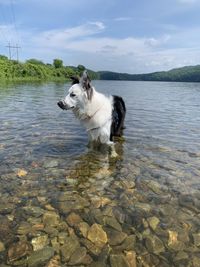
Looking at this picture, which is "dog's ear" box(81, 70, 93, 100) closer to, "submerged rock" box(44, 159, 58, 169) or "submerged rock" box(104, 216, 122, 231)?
"submerged rock" box(44, 159, 58, 169)

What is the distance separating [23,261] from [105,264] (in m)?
1.13

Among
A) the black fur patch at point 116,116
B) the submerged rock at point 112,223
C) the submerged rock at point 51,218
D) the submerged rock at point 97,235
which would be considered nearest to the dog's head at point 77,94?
the black fur patch at point 116,116

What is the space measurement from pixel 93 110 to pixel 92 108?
81mm

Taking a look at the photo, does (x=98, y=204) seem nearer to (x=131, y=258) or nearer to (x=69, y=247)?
(x=69, y=247)

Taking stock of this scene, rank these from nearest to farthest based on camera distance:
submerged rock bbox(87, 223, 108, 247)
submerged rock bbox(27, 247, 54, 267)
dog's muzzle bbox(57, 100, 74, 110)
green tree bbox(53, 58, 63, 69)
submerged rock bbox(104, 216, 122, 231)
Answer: submerged rock bbox(27, 247, 54, 267), submerged rock bbox(87, 223, 108, 247), submerged rock bbox(104, 216, 122, 231), dog's muzzle bbox(57, 100, 74, 110), green tree bbox(53, 58, 63, 69)

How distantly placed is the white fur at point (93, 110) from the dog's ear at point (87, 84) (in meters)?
0.08

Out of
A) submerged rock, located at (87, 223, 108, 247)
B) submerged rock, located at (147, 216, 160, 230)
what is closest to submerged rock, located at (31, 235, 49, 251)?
submerged rock, located at (87, 223, 108, 247)

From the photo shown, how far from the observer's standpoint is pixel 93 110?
7.91 m

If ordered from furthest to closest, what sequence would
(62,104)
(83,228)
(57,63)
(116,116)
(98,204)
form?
(57,63) → (116,116) → (62,104) → (98,204) → (83,228)

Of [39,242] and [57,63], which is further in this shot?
[57,63]

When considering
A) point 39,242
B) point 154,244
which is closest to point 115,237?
point 154,244

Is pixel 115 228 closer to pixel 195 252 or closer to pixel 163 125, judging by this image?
pixel 195 252

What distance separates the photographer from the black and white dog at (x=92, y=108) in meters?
7.23

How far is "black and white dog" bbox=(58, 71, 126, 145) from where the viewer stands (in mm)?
7230
